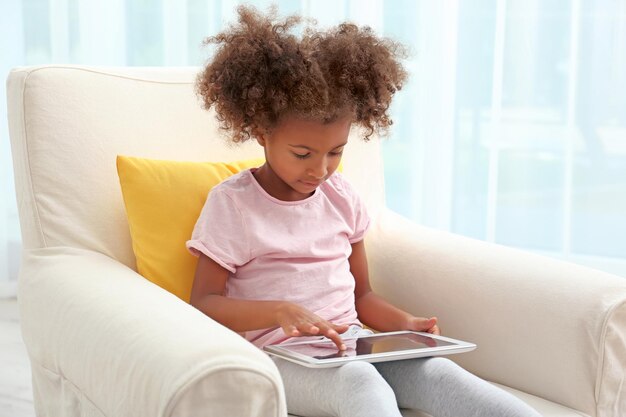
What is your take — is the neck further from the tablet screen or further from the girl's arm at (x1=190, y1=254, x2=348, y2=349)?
the tablet screen

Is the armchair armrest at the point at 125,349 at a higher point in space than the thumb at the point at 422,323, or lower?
higher

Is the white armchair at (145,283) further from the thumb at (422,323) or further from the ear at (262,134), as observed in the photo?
the ear at (262,134)

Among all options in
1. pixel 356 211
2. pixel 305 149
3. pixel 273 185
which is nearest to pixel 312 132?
pixel 305 149

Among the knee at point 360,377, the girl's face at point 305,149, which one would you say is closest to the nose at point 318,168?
the girl's face at point 305,149

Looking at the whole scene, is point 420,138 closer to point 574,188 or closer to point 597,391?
point 574,188

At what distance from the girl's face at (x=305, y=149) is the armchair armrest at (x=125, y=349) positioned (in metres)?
0.28

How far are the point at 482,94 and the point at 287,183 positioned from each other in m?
1.51

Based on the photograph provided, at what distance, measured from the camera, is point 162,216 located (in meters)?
1.53

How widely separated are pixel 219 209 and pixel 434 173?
5.16 feet

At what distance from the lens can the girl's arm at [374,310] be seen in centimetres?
147

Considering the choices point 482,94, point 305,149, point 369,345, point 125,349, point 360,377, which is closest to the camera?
point 125,349

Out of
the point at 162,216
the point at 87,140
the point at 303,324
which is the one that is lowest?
the point at 303,324

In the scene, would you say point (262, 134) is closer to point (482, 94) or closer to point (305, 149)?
point (305, 149)

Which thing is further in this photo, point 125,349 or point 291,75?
point 291,75
